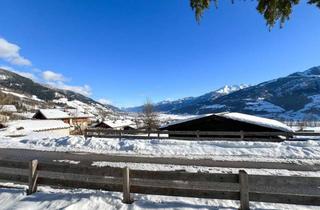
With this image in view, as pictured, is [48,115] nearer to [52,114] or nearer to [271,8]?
[52,114]

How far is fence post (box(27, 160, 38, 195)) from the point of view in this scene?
8.67 metres

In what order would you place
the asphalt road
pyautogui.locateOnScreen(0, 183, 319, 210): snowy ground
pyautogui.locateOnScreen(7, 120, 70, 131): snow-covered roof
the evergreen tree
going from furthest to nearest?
pyautogui.locateOnScreen(7, 120, 70, 131): snow-covered roof → the asphalt road → pyautogui.locateOnScreen(0, 183, 319, 210): snowy ground → the evergreen tree

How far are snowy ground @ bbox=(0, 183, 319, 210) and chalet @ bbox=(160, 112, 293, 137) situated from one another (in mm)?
17700

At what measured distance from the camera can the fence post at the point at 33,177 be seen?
8.67 metres

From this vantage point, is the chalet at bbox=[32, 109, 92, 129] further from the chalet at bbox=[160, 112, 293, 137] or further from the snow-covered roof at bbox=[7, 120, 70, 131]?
the chalet at bbox=[160, 112, 293, 137]

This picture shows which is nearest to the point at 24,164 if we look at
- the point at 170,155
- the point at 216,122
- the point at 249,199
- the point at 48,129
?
the point at 249,199

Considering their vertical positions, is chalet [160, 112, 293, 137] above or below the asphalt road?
above

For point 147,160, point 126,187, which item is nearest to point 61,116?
point 147,160

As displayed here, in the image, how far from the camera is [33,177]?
871 cm

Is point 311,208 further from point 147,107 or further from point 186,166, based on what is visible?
point 147,107

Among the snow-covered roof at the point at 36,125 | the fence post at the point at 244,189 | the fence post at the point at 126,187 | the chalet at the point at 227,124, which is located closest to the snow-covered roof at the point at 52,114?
the snow-covered roof at the point at 36,125

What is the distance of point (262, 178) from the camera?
6.98 m

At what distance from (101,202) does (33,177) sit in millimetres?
2519

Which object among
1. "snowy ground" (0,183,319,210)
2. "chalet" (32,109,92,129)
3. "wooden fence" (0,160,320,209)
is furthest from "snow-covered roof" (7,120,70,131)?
"snowy ground" (0,183,319,210)
